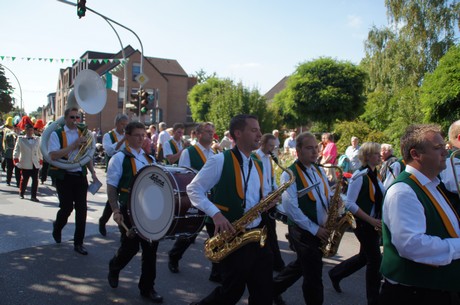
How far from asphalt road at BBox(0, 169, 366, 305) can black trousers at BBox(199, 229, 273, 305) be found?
4.69 feet

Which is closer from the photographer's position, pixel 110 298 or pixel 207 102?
pixel 110 298

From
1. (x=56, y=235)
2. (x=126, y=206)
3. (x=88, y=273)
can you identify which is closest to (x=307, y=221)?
(x=126, y=206)

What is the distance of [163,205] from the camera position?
3.86m

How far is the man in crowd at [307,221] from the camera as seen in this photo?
378 cm

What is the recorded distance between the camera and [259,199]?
3.57m

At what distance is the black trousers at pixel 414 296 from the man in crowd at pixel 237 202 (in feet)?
3.33

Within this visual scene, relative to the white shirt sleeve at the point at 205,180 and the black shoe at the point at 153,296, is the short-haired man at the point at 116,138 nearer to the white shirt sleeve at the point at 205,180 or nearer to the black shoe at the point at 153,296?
the black shoe at the point at 153,296

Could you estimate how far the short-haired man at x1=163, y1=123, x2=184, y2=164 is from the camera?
8.16m

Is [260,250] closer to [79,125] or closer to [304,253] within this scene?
[304,253]

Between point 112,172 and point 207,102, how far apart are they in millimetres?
43912

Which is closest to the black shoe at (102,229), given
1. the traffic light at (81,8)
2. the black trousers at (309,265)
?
the black trousers at (309,265)

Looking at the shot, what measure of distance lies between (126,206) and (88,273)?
52.4 inches

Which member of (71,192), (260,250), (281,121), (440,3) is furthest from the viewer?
(281,121)

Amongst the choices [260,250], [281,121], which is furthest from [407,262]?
[281,121]
